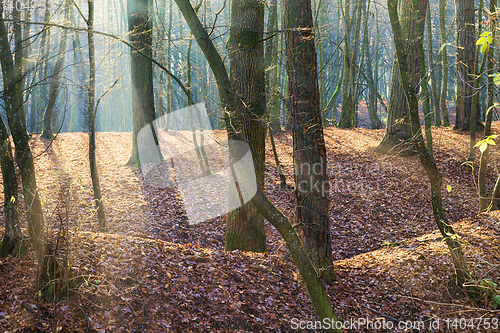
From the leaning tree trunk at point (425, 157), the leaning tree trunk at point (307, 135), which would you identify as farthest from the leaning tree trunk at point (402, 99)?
the leaning tree trunk at point (307, 135)

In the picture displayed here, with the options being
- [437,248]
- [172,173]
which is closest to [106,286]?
[437,248]

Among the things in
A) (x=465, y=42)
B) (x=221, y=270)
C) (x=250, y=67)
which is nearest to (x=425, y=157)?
(x=250, y=67)

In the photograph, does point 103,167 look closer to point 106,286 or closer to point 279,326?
point 106,286

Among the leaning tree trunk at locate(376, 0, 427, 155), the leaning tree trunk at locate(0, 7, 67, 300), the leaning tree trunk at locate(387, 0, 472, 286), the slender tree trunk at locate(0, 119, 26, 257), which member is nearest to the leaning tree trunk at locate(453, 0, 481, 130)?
the leaning tree trunk at locate(376, 0, 427, 155)

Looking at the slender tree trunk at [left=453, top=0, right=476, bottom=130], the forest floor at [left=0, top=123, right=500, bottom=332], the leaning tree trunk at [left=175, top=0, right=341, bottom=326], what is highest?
the slender tree trunk at [left=453, top=0, right=476, bottom=130]

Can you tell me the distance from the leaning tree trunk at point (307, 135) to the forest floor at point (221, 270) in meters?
0.73

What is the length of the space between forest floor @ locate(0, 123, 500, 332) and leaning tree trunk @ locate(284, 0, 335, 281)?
73 cm

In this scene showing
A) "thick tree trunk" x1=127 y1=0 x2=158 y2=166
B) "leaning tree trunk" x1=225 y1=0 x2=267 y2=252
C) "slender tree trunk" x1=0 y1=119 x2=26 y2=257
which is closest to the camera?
"slender tree trunk" x1=0 y1=119 x2=26 y2=257

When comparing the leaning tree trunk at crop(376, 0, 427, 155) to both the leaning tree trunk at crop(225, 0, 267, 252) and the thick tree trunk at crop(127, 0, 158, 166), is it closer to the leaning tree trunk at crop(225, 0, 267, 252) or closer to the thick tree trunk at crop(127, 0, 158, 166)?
the leaning tree trunk at crop(225, 0, 267, 252)

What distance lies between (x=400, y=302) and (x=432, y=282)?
72cm

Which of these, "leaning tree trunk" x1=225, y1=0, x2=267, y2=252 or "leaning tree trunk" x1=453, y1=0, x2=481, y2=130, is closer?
"leaning tree trunk" x1=225, y1=0, x2=267, y2=252

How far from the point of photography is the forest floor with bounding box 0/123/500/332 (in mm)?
3574

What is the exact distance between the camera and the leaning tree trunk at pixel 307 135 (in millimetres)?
4684

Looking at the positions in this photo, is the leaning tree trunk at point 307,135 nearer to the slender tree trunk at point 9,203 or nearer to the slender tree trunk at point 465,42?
the slender tree trunk at point 9,203
